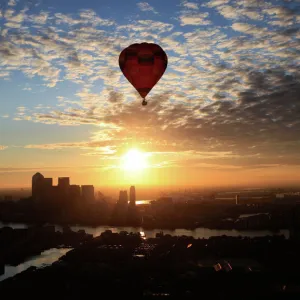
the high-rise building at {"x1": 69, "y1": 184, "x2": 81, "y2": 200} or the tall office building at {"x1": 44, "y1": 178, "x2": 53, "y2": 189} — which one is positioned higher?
the tall office building at {"x1": 44, "y1": 178, "x2": 53, "y2": 189}

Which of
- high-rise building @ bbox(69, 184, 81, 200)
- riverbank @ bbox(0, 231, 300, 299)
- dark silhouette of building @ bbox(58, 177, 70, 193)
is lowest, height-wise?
riverbank @ bbox(0, 231, 300, 299)

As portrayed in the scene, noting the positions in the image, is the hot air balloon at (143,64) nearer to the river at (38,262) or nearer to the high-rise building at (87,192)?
the river at (38,262)

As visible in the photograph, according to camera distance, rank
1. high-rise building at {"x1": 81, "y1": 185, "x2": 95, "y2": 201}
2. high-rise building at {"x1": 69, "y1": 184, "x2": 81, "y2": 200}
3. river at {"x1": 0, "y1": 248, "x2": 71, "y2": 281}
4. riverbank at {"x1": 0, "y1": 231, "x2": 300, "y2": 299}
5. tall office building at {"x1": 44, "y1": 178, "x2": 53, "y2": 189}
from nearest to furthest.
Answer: riverbank at {"x1": 0, "y1": 231, "x2": 300, "y2": 299} < river at {"x1": 0, "y1": 248, "x2": 71, "y2": 281} < high-rise building at {"x1": 69, "y1": 184, "x2": 81, "y2": 200} < tall office building at {"x1": 44, "y1": 178, "x2": 53, "y2": 189} < high-rise building at {"x1": 81, "y1": 185, "x2": 95, "y2": 201}

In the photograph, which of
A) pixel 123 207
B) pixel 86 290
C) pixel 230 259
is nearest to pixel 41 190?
pixel 123 207

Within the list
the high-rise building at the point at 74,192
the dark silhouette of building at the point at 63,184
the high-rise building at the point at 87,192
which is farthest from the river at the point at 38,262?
the high-rise building at the point at 87,192

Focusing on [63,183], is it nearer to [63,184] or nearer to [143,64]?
[63,184]

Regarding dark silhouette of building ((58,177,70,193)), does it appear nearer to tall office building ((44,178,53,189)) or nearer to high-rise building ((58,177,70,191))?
high-rise building ((58,177,70,191))

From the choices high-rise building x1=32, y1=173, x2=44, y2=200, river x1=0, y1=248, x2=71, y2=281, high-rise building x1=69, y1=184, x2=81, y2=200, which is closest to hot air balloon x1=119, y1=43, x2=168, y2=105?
river x1=0, y1=248, x2=71, y2=281

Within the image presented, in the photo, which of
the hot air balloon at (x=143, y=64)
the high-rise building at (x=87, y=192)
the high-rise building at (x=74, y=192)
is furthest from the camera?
the high-rise building at (x=87, y=192)
